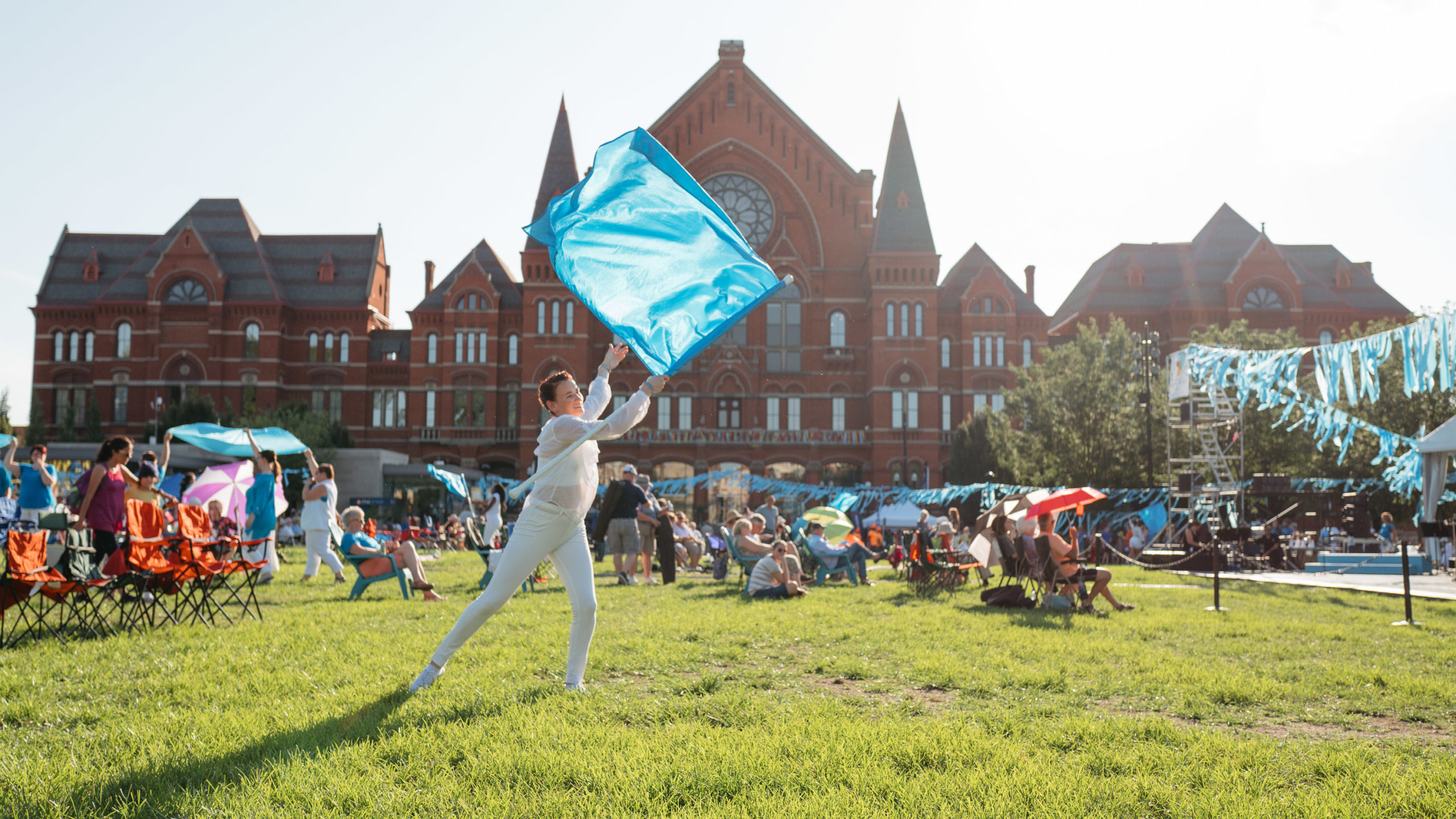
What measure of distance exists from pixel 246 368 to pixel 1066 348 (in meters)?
44.1

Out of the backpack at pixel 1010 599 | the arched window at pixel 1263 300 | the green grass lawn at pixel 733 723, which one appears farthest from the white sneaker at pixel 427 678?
the arched window at pixel 1263 300

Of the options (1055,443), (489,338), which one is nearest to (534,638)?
(1055,443)

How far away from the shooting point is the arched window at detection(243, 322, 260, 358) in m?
54.1

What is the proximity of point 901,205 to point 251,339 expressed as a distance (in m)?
38.2

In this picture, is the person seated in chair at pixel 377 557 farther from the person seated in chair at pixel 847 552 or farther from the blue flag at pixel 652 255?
the blue flag at pixel 652 255

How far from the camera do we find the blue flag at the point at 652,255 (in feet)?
18.0

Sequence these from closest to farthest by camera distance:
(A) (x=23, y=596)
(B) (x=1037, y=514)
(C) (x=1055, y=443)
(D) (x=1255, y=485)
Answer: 1. (A) (x=23, y=596)
2. (B) (x=1037, y=514)
3. (D) (x=1255, y=485)
4. (C) (x=1055, y=443)

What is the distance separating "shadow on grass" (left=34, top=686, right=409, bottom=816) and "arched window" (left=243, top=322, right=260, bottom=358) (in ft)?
182

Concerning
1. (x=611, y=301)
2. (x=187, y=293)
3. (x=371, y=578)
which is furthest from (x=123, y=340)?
(x=611, y=301)

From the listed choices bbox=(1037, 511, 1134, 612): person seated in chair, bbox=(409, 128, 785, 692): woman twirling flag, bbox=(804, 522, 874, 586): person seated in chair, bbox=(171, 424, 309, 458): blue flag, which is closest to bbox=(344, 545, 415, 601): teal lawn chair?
bbox=(171, 424, 309, 458): blue flag

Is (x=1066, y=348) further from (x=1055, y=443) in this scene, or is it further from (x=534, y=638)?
(x=534, y=638)

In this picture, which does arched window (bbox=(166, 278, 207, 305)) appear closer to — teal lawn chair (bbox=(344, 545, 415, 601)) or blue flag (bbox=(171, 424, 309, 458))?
blue flag (bbox=(171, 424, 309, 458))

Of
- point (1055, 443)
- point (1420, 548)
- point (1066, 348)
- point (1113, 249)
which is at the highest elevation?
point (1113, 249)

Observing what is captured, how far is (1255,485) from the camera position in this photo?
84.0 ft
